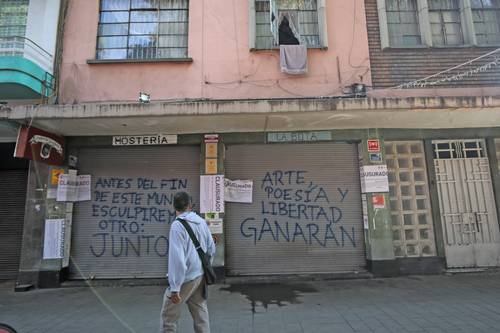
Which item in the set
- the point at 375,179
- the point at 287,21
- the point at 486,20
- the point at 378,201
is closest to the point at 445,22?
the point at 486,20

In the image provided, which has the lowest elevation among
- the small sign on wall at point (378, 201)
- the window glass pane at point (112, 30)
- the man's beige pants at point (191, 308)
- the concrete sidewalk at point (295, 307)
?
the concrete sidewalk at point (295, 307)

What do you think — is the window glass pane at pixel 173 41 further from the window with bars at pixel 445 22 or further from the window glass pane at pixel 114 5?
the window with bars at pixel 445 22

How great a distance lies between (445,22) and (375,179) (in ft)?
14.5

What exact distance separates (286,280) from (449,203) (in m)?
4.18

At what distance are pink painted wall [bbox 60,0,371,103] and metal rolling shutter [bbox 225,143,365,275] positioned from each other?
1.44 meters

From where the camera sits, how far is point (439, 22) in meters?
8.40

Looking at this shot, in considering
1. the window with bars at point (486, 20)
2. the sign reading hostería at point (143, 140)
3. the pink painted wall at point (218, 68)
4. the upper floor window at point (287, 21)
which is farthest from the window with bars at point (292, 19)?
the window with bars at point (486, 20)

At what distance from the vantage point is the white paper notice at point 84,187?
7.86 m

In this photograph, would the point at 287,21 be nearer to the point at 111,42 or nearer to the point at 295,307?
the point at 111,42

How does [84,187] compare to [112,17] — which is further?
[112,17]

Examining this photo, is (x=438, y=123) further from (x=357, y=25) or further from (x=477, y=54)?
(x=357, y=25)

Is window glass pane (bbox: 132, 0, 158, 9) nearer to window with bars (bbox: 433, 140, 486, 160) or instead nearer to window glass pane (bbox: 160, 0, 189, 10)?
window glass pane (bbox: 160, 0, 189, 10)

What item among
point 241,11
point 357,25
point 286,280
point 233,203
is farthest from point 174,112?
point 357,25

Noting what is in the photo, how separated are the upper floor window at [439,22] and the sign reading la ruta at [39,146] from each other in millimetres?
7823
